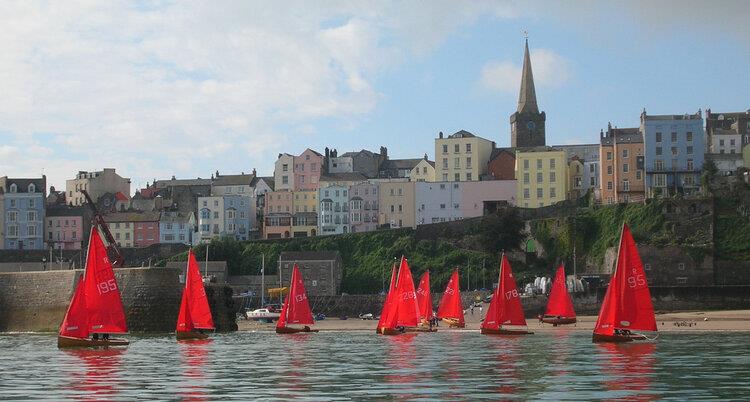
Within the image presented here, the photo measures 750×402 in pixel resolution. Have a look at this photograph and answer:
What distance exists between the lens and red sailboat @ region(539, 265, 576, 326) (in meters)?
74.6

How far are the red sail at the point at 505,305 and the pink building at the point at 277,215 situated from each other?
68043 mm

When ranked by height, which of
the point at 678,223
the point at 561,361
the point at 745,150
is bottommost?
the point at 561,361

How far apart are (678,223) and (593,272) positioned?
7.28 meters

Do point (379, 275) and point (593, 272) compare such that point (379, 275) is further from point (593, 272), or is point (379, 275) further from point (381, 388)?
point (381, 388)

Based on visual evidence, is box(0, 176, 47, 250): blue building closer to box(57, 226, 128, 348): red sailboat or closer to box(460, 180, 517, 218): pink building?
box(460, 180, 517, 218): pink building

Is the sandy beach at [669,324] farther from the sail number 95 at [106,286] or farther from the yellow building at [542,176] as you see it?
the yellow building at [542,176]

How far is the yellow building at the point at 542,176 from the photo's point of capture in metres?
120

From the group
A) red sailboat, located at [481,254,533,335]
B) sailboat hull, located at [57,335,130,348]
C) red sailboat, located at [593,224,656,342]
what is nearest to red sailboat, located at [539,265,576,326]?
red sailboat, located at [481,254,533,335]

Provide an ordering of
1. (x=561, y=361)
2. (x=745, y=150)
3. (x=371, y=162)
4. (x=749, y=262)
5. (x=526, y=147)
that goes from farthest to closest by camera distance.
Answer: (x=371, y=162)
(x=526, y=147)
(x=745, y=150)
(x=749, y=262)
(x=561, y=361)

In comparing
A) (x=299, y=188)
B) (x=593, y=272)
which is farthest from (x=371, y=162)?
(x=593, y=272)

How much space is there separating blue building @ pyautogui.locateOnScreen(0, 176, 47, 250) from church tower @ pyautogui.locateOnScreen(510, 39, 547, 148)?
49.9 m

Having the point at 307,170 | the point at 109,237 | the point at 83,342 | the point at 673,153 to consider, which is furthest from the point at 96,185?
the point at 83,342

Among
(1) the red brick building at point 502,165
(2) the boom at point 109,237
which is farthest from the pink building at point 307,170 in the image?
(2) the boom at point 109,237

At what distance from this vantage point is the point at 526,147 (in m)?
130
